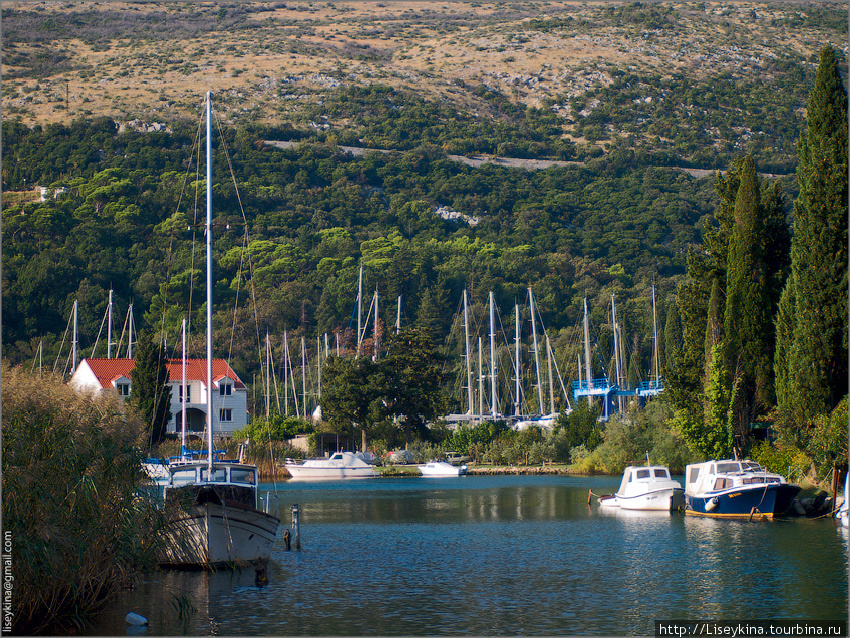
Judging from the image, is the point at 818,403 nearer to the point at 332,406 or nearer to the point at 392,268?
the point at 332,406

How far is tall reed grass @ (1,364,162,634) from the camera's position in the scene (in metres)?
15.9

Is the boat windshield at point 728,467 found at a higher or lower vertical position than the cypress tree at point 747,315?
lower

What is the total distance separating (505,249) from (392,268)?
98.4ft

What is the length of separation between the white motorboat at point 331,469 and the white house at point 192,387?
760cm

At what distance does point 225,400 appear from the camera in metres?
76.9

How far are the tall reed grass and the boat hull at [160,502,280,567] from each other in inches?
208

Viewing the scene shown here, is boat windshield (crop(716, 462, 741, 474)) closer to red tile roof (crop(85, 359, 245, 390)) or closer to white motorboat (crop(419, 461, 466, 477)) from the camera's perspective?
white motorboat (crop(419, 461, 466, 477))

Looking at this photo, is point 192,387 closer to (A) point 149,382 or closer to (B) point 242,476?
(A) point 149,382

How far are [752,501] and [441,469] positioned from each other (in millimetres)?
37217

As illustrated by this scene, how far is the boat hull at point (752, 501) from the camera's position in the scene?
34781 mm

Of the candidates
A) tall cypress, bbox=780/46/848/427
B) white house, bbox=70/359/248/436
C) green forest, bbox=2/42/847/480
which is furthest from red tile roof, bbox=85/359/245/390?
tall cypress, bbox=780/46/848/427

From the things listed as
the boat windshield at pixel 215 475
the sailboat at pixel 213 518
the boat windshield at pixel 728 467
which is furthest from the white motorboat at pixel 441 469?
the boat windshield at pixel 215 475

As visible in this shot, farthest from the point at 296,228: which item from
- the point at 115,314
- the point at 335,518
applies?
the point at 335,518

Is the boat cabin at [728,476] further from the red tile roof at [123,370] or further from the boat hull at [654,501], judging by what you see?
the red tile roof at [123,370]
